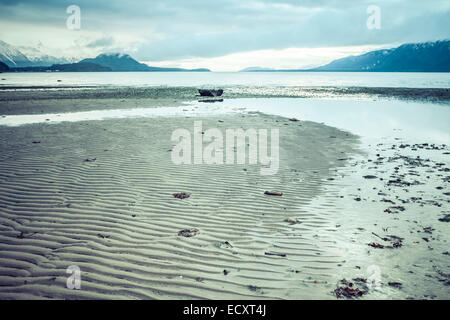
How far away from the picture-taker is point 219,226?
199 inches

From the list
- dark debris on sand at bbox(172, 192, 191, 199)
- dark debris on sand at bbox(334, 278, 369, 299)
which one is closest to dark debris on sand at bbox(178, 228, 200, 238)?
dark debris on sand at bbox(172, 192, 191, 199)

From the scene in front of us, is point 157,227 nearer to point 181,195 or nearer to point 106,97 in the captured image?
point 181,195

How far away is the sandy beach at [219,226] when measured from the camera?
→ 3566 millimetres

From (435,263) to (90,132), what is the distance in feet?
40.9

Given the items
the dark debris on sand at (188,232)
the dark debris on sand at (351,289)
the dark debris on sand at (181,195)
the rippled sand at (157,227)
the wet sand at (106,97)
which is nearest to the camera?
the dark debris on sand at (351,289)

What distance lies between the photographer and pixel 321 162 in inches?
358

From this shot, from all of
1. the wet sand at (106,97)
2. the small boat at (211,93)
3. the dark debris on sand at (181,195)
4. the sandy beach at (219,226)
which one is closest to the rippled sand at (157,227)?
the sandy beach at (219,226)

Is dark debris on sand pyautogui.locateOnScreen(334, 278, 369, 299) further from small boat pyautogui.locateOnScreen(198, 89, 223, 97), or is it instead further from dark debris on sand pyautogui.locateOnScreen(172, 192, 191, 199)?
small boat pyautogui.locateOnScreen(198, 89, 223, 97)

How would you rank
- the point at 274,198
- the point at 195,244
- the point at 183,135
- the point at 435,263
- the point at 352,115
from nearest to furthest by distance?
the point at 435,263, the point at 195,244, the point at 274,198, the point at 183,135, the point at 352,115

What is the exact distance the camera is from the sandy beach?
140 inches

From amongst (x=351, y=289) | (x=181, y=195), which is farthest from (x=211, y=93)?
(x=351, y=289)

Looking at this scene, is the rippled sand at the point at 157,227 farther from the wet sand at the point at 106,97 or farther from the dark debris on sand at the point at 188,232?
the wet sand at the point at 106,97

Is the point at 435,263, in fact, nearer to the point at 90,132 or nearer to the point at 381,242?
the point at 381,242
